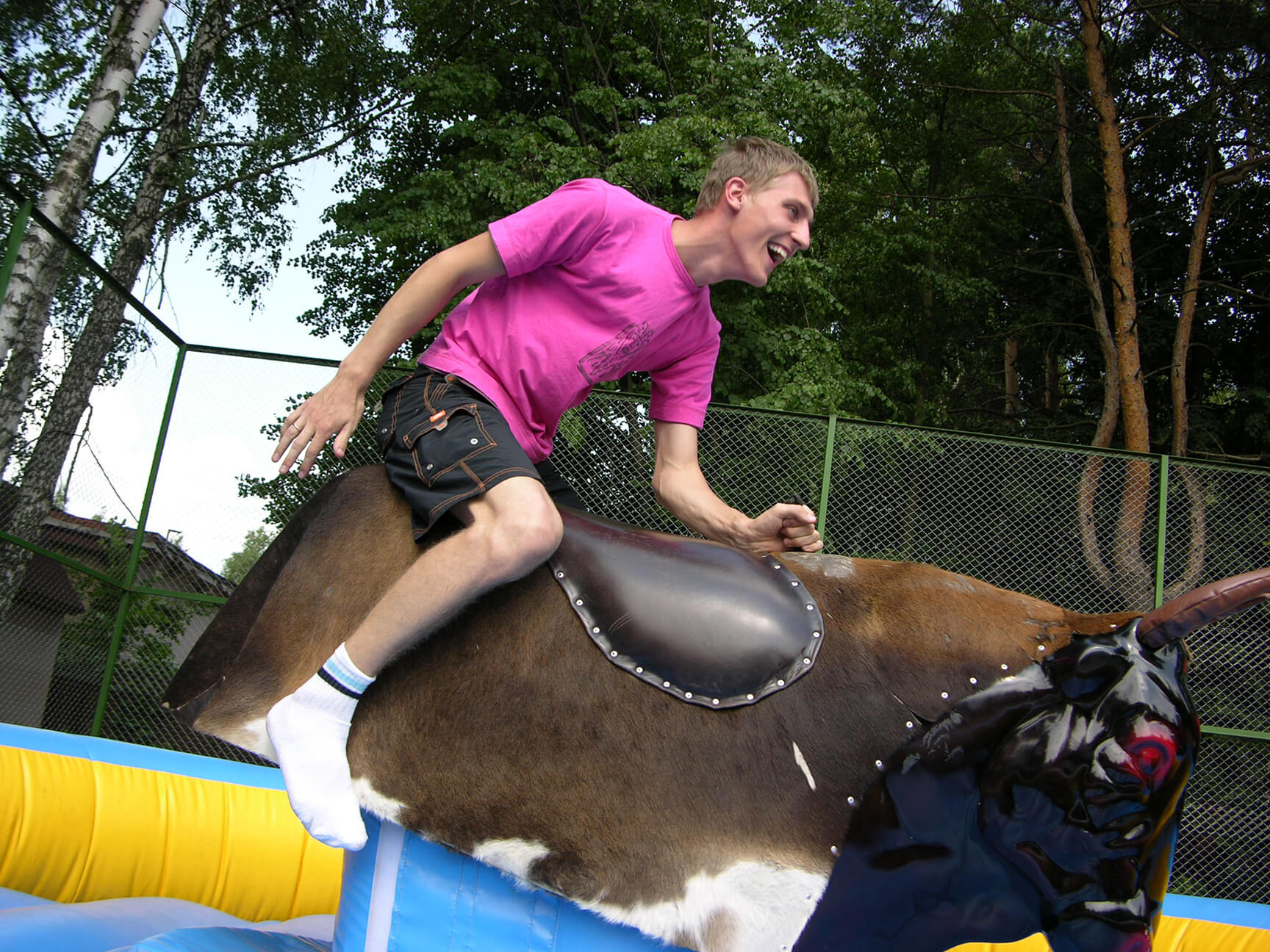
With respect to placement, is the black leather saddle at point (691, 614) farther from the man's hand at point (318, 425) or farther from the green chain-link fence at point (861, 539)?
the green chain-link fence at point (861, 539)

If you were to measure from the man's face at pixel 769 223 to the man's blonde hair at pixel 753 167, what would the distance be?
12 mm

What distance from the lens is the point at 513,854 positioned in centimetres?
134

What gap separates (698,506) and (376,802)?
981 millimetres

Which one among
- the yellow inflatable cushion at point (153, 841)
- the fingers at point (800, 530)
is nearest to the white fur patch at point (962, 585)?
the fingers at point (800, 530)

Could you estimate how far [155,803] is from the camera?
278 centimetres

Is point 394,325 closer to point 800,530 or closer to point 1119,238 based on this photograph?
point 800,530

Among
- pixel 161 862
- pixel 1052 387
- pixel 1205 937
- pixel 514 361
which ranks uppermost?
pixel 1052 387

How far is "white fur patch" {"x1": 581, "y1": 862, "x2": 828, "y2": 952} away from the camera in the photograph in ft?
4.27

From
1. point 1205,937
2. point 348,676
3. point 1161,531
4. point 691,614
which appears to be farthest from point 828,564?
point 1161,531

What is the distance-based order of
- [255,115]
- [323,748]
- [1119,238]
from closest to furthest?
[323,748] → [1119,238] → [255,115]

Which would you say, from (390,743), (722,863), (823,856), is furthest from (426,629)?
(823,856)

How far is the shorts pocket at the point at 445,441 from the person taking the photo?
152 centimetres

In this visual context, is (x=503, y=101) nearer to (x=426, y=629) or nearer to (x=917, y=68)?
(x=917, y=68)

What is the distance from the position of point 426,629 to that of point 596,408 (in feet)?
13.8
